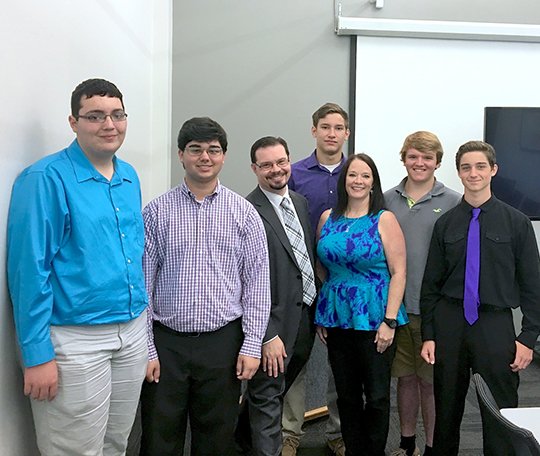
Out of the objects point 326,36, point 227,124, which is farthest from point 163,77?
point 326,36

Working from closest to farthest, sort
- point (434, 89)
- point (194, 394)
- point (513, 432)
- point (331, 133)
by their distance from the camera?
point (513, 432) → point (194, 394) → point (331, 133) → point (434, 89)

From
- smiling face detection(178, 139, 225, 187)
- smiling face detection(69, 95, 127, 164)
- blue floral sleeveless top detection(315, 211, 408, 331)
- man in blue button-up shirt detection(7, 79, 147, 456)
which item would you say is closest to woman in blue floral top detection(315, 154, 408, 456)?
blue floral sleeveless top detection(315, 211, 408, 331)

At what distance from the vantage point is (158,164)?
3654 mm

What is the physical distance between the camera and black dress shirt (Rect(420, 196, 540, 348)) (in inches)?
77.3

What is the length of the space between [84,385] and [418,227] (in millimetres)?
1497

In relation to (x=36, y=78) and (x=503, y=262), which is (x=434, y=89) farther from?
(x=36, y=78)

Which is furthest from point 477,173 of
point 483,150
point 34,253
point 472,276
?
point 34,253

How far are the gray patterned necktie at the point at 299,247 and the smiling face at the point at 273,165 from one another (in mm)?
90

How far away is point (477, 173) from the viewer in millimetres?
2012

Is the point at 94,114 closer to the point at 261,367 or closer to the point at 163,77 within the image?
the point at 261,367

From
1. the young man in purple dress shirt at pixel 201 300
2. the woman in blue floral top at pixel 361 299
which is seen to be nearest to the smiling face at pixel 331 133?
the woman in blue floral top at pixel 361 299

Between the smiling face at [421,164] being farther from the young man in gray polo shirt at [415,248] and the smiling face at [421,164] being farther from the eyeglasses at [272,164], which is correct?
the eyeglasses at [272,164]

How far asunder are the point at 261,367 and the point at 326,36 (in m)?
2.59

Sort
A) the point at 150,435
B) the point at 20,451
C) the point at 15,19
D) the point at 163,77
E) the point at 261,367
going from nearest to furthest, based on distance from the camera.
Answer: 1. the point at 15,19
2. the point at 20,451
3. the point at 150,435
4. the point at 261,367
5. the point at 163,77
